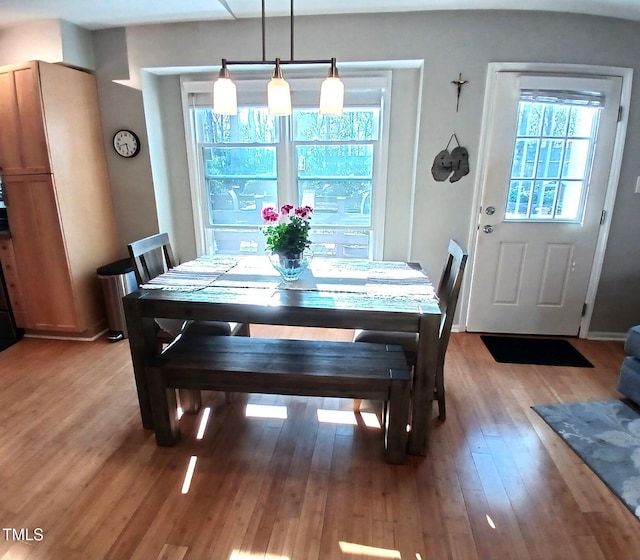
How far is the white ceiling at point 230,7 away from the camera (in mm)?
2496

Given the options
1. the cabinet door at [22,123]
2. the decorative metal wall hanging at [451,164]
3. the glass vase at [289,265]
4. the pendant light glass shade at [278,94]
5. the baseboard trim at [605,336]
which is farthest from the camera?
the baseboard trim at [605,336]

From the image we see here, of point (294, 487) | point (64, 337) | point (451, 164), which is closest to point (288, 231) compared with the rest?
point (294, 487)

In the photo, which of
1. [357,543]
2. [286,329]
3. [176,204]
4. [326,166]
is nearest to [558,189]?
[326,166]

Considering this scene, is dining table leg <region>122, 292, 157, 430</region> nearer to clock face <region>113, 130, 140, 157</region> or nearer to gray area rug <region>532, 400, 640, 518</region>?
clock face <region>113, 130, 140, 157</region>

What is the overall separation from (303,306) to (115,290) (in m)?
2.07

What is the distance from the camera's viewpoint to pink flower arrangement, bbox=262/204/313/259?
2020mm

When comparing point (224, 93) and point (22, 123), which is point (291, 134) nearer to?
point (224, 93)

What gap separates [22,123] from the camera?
2688 millimetres

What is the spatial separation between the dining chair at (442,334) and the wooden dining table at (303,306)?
126 mm

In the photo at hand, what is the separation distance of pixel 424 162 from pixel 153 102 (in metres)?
2.33

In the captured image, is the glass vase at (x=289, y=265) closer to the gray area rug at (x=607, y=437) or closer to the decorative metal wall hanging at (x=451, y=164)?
A: the decorative metal wall hanging at (x=451, y=164)

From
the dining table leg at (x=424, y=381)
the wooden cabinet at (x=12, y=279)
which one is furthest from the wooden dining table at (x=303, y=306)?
the wooden cabinet at (x=12, y=279)

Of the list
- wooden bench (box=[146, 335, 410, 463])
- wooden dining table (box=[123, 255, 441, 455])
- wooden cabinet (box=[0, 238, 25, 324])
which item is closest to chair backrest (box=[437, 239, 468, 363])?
wooden dining table (box=[123, 255, 441, 455])

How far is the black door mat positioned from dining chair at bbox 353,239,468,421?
977 millimetres
